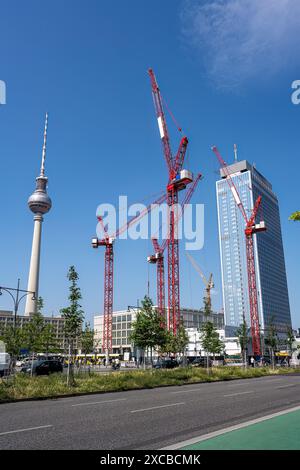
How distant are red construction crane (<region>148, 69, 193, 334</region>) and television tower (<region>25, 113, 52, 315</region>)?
5771cm

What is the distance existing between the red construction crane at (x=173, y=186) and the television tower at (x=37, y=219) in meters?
57.7

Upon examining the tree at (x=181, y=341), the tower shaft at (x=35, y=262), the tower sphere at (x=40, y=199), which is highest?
the tower sphere at (x=40, y=199)

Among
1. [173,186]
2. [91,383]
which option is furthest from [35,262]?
[91,383]

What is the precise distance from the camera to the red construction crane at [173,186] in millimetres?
84188

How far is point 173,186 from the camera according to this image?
85.4m

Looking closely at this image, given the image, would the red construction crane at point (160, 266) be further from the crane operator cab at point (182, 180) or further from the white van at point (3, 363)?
the white van at point (3, 363)

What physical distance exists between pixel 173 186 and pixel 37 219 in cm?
6742

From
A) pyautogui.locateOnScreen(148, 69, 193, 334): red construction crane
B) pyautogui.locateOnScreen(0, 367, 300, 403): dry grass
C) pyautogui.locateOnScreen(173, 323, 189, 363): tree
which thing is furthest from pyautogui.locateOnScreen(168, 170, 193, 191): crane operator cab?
pyautogui.locateOnScreen(0, 367, 300, 403): dry grass

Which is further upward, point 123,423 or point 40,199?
point 40,199

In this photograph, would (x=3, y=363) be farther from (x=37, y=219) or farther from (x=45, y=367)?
(x=37, y=219)

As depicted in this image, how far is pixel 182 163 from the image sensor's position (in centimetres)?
8781

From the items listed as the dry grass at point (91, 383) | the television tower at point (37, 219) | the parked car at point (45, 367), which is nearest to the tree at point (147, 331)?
the dry grass at point (91, 383)

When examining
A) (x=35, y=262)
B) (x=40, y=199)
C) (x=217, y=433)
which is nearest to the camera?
(x=217, y=433)
